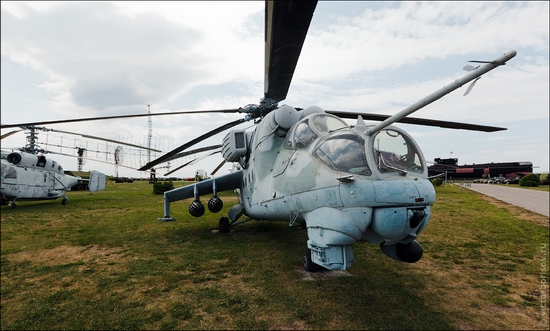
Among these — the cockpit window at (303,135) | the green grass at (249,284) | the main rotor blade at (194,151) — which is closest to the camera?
the green grass at (249,284)

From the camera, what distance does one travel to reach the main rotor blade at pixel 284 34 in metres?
3.29

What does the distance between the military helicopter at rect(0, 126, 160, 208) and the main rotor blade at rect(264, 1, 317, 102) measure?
11780 millimetres

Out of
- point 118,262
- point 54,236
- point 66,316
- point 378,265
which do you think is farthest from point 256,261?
point 54,236

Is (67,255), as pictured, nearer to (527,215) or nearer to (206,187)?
(206,187)

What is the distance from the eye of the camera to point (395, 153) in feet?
14.1

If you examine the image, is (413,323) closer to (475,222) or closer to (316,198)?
(316,198)

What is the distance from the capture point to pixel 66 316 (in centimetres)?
438

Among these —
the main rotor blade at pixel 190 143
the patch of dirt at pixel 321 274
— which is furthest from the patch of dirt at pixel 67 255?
the patch of dirt at pixel 321 274

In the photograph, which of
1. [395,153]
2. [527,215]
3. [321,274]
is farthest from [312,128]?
[527,215]

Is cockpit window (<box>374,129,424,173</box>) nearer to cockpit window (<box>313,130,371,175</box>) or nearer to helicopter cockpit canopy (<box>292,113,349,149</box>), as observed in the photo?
cockpit window (<box>313,130,371,175</box>)

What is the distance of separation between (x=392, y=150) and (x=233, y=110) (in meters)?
5.70

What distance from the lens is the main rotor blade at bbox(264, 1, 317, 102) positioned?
329 cm

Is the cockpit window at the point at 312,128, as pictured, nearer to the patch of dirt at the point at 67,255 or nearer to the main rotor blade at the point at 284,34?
the main rotor blade at the point at 284,34

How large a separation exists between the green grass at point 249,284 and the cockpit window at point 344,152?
7.47 feet
